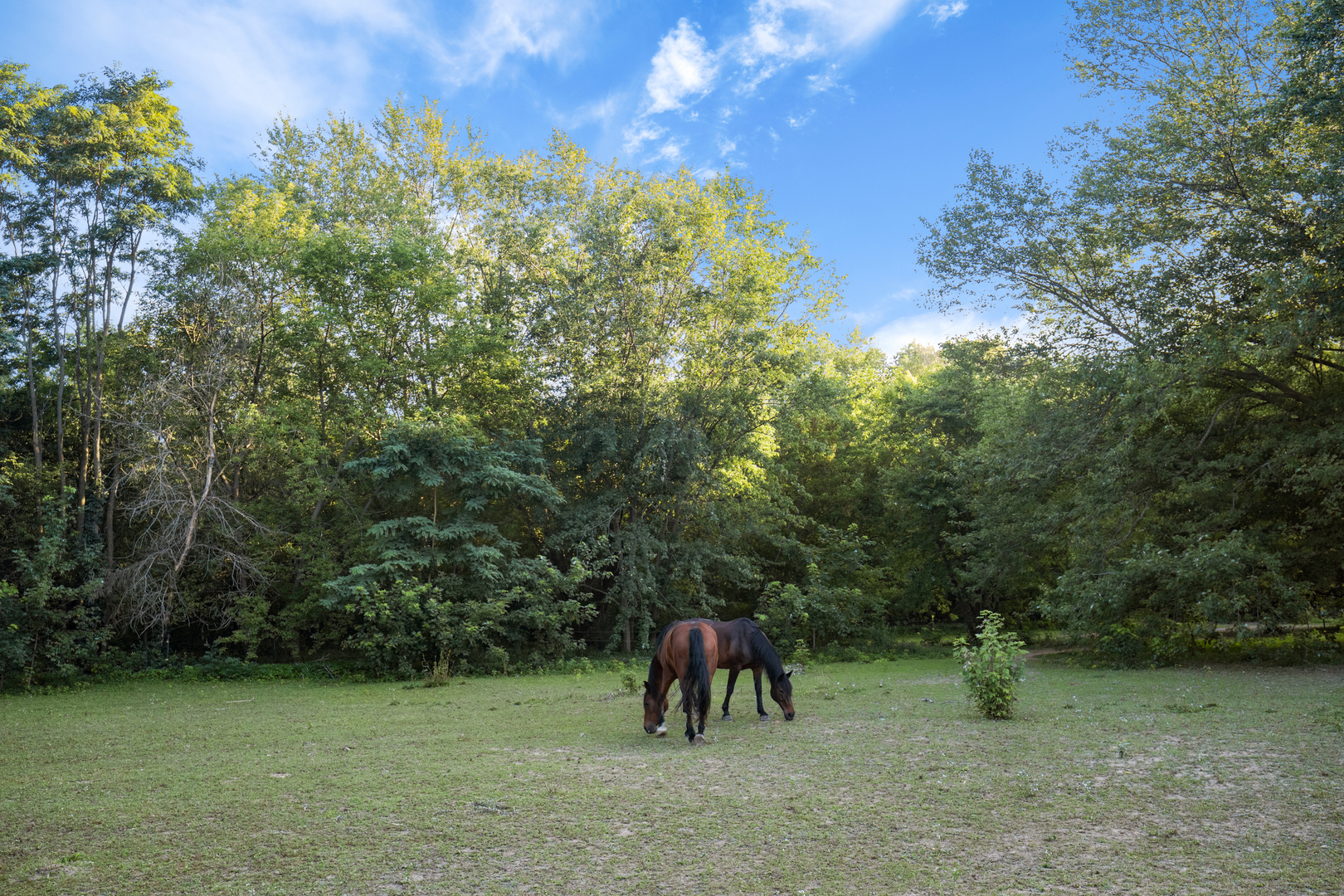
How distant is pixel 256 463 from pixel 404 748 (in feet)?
47.0

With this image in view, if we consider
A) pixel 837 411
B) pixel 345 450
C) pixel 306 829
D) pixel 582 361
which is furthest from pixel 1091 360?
pixel 345 450

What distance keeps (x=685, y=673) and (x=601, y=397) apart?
580 inches

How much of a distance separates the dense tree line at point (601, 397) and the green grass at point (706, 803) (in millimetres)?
6578

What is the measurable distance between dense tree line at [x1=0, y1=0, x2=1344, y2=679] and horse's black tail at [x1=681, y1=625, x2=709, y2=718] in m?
9.97

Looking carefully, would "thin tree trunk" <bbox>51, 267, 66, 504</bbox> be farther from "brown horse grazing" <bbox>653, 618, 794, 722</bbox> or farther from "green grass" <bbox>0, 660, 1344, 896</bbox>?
"brown horse grazing" <bbox>653, 618, 794, 722</bbox>

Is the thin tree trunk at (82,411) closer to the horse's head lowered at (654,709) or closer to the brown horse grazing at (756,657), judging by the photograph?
the horse's head lowered at (654,709)

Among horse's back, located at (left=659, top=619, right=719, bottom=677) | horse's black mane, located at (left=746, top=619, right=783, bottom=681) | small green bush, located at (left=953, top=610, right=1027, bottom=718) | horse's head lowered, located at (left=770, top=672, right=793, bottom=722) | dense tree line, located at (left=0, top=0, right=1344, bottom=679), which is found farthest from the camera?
dense tree line, located at (left=0, top=0, right=1344, bottom=679)

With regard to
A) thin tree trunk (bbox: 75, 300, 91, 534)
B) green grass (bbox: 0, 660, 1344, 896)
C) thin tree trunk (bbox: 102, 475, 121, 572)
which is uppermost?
thin tree trunk (bbox: 75, 300, 91, 534)

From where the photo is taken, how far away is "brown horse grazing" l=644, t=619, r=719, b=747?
27.7ft

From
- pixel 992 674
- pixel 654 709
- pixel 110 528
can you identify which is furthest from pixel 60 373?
pixel 992 674

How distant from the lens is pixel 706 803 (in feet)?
19.0

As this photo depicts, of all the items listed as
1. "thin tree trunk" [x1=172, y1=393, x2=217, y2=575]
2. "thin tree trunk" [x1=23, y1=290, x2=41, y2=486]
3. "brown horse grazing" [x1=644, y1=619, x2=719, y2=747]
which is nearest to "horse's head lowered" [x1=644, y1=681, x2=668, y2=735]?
"brown horse grazing" [x1=644, y1=619, x2=719, y2=747]

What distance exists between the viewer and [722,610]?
94.9 feet

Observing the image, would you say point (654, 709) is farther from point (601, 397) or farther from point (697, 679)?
point (601, 397)
